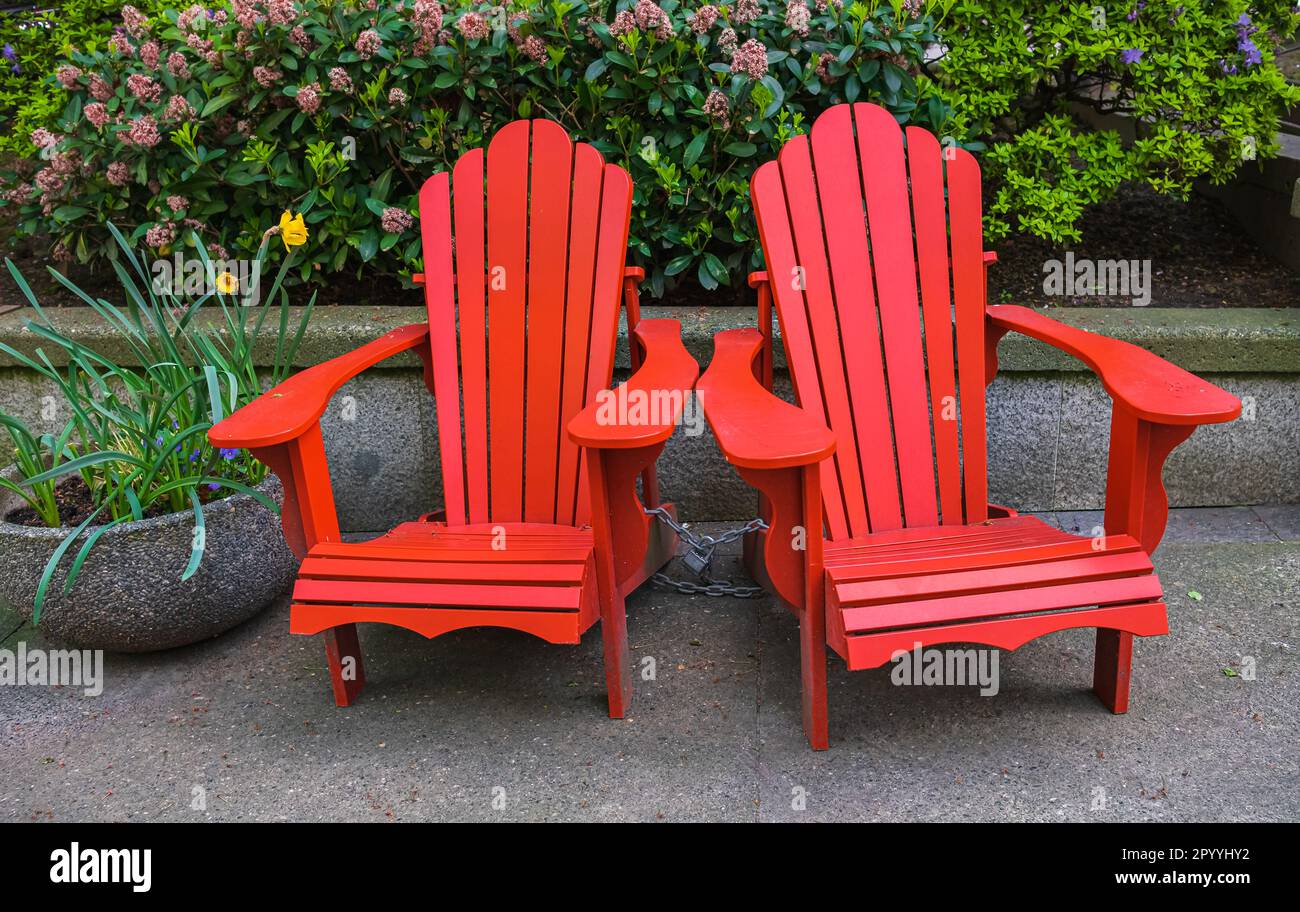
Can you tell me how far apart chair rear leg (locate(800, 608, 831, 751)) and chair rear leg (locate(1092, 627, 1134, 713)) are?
0.58 m

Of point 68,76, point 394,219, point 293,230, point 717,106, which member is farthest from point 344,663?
point 68,76

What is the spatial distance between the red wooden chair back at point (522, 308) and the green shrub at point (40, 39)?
1.73m

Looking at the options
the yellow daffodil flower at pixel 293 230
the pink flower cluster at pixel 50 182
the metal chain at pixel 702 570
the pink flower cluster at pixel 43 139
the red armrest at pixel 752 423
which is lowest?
the metal chain at pixel 702 570

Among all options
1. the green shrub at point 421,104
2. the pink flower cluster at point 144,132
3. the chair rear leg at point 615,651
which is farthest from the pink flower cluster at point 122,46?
the chair rear leg at point 615,651

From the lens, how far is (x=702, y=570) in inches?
112

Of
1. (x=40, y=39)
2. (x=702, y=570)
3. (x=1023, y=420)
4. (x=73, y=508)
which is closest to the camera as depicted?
(x=73, y=508)

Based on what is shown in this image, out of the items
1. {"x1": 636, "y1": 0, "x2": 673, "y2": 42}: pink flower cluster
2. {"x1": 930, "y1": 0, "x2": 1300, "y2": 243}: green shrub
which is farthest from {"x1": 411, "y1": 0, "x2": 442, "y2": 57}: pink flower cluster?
{"x1": 930, "y1": 0, "x2": 1300, "y2": 243}: green shrub

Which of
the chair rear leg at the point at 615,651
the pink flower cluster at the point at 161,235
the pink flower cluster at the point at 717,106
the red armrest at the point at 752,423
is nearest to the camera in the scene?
the red armrest at the point at 752,423

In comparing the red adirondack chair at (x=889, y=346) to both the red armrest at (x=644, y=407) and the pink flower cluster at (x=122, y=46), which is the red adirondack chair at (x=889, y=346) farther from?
the pink flower cluster at (x=122, y=46)

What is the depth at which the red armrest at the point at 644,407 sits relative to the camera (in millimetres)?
1979

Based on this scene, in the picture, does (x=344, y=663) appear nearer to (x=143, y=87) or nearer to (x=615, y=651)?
(x=615, y=651)

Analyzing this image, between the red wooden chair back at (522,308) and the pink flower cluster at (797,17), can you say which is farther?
the pink flower cluster at (797,17)

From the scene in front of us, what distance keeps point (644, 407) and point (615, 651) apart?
0.52 m

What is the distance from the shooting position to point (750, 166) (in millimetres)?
3109
